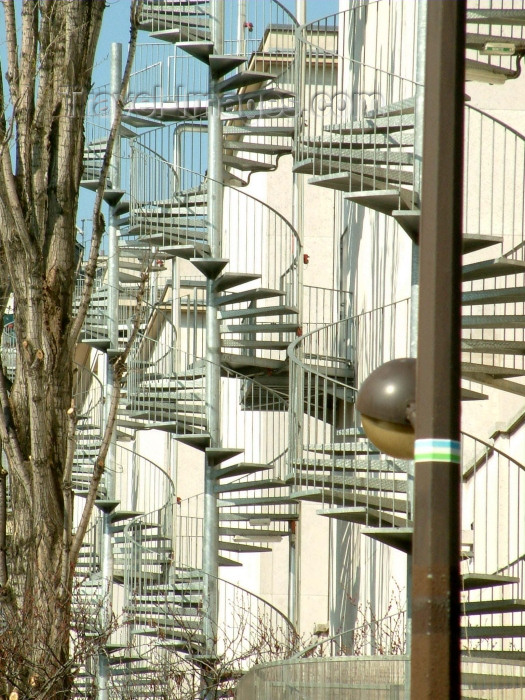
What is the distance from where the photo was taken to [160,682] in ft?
44.9

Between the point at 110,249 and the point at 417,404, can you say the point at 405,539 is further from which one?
the point at 110,249

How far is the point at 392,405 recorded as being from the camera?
5027mm

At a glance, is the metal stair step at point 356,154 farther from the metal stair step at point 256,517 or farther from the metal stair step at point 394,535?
the metal stair step at point 256,517

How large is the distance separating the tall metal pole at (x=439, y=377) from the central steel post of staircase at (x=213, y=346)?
37.3 ft

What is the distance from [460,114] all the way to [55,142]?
709 centimetres

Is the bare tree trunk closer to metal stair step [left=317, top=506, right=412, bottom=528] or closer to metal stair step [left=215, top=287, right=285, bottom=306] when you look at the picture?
metal stair step [left=317, top=506, right=412, bottom=528]

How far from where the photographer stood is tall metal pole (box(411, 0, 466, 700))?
431 centimetres

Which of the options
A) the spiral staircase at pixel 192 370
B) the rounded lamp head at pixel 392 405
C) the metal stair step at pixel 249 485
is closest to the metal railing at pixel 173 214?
the spiral staircase at pixel 192 370

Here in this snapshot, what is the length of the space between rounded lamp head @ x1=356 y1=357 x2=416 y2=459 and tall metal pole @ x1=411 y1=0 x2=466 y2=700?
52 centimetres

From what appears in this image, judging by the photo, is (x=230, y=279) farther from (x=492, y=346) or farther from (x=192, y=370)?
(x=492, y=346)

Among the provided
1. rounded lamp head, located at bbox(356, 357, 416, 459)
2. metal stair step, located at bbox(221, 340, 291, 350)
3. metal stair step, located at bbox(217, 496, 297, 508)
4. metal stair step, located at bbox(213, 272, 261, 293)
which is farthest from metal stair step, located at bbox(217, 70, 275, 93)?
rounded lamp head, located at bbox(356, 357, 416, 459)

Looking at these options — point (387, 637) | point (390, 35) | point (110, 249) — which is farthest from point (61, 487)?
point (110, 249)

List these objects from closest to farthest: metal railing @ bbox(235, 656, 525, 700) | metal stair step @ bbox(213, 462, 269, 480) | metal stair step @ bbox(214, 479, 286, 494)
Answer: metal railing @ bbox(235, 656, 525, 700) < metal stair step @ bbox(214, 479, 286, 494) < metal stair step @ bbox(213, 462, 269, 480)

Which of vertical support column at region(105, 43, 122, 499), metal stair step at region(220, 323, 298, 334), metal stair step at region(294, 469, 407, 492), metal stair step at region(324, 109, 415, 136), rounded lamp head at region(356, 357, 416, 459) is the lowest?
rounded lamp head at region(356, 357, 416, 459)
